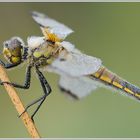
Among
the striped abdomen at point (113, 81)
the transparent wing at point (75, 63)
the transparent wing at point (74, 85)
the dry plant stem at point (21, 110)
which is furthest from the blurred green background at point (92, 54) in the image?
the dry plant stem at point (21, 110)

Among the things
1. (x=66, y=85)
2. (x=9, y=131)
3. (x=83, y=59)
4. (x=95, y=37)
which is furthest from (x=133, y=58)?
(x=66, y=85)

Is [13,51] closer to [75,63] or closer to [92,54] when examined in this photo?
[75,63]

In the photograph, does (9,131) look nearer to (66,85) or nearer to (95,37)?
(95,37)

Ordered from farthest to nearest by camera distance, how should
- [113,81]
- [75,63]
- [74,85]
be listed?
[113,81] → [75,63] → [74,85]

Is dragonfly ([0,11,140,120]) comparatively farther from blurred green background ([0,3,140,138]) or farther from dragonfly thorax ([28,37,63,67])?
blurred green background ([0,3,140,138])

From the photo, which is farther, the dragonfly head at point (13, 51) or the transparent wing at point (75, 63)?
the dragonfly head at point (13, 51)

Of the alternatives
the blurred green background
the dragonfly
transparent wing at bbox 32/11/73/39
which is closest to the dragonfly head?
the dragonfly

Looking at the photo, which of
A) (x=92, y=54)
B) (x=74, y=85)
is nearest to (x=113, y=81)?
(x=74, y=85)

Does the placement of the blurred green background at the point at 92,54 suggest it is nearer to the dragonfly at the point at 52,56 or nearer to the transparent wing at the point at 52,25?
the dragonfly at the point at 52,56
